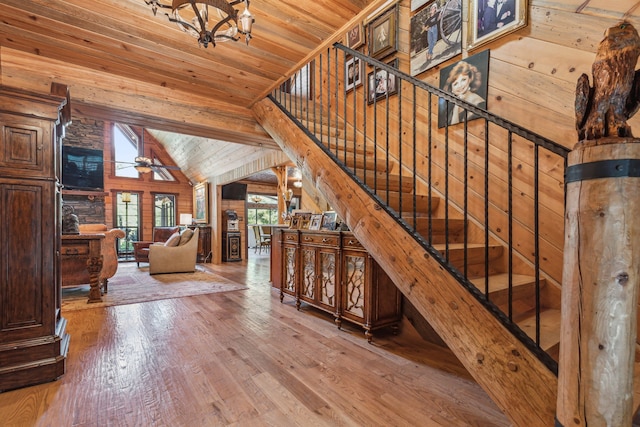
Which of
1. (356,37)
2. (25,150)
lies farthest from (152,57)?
(356,37)

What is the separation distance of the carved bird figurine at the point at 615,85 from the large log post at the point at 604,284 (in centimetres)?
5

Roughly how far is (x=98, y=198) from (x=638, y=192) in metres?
10.5

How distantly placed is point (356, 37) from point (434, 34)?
1.21 meters

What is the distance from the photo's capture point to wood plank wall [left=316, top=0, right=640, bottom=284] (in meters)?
1.85

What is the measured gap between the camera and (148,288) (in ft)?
15.2

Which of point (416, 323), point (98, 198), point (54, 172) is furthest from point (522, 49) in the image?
point (98, 198)

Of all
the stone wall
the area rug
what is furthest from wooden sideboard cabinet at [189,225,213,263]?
the stone wall

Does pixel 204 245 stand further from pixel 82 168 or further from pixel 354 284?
pixel 354 284

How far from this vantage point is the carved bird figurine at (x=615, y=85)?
887 mm

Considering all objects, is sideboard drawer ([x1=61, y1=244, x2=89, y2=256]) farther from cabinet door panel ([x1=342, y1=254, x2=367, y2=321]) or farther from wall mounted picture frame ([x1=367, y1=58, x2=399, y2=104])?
wall mounted picture frame ([x1=367, y1=58, x2=399, y2=104])

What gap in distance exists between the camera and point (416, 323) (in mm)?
2729

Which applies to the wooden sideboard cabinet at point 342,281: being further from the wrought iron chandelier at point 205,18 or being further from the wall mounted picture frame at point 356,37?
the wall mounted picture frame at point 356,37

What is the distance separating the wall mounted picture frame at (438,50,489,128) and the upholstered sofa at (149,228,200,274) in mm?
A: 5331

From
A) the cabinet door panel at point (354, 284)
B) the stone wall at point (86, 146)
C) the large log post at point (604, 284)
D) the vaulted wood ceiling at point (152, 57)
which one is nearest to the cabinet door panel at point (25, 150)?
the vaulted wood ceiling at point (152, 57)
